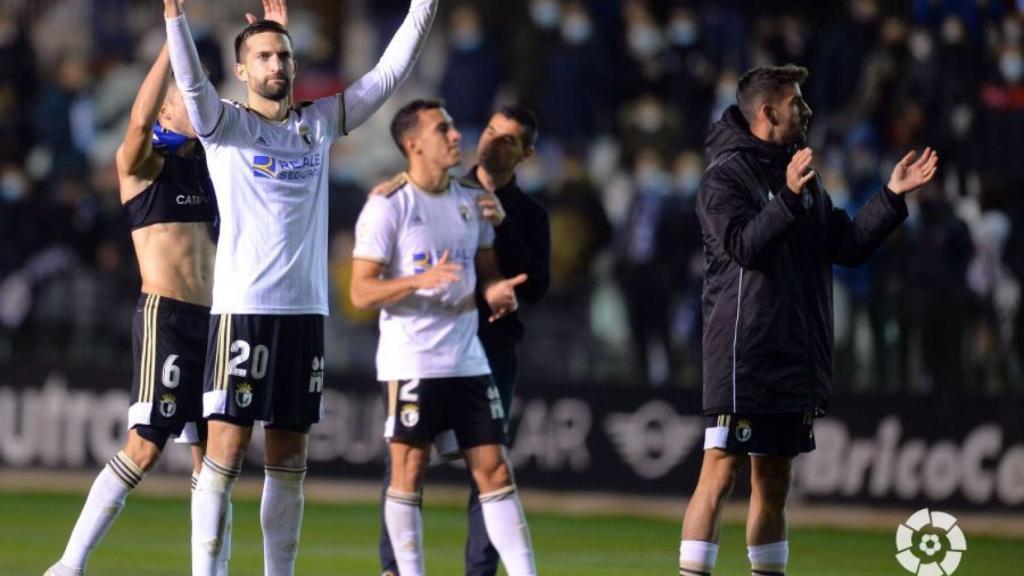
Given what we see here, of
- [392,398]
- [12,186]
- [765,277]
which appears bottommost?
[392,398]

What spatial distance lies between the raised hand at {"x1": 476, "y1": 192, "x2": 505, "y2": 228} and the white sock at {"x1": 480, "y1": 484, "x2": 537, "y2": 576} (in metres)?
1.34

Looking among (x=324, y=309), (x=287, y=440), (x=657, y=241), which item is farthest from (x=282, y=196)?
(x=657, y=241)

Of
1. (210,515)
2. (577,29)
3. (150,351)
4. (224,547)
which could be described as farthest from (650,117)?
(210,515)

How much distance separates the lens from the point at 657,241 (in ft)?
55.5

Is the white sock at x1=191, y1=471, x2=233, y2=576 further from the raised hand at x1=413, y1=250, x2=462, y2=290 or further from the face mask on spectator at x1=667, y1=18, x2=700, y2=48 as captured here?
the face mask on spectator at x1=667, y1=18, x2=700, y2=48

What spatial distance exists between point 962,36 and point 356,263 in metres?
10.3

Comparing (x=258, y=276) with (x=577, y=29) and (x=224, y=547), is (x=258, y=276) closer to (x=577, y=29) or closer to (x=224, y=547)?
(x=224, y=547)

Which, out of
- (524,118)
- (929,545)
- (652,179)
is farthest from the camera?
(652,179)

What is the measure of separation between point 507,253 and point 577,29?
1093cm

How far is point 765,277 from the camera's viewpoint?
26.3 ft

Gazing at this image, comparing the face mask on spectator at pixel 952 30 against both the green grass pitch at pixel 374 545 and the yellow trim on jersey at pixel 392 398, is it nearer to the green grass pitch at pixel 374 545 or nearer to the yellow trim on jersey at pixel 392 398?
the green grass pitch at pixel 374 545

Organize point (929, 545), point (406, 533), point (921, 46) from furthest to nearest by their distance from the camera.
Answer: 1. point (921, 46)
2. point (929, 545)
3. point (406, 533)

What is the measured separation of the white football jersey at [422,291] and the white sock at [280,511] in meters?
0.85

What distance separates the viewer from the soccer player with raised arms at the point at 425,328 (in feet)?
28.0
